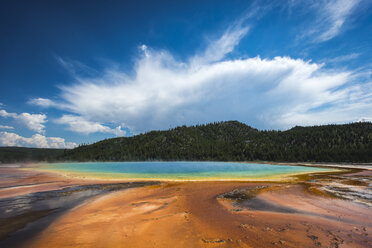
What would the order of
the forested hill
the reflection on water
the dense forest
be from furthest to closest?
1. the dense forest
2. the forested hill
3. the reflection on water

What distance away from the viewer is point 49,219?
26.9 feet

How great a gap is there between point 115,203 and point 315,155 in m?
98.6

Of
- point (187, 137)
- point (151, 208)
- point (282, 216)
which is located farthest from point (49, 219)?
point (187, 137)

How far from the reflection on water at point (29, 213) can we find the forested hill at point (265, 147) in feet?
313

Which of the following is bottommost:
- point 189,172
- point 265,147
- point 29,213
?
point 189,172

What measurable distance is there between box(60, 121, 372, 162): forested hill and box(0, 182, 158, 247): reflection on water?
95.5m

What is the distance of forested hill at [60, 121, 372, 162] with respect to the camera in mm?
83062

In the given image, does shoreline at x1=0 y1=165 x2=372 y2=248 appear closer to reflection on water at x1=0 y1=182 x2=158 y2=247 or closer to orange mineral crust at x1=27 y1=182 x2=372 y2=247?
orange mineral crust at x1=27 y1=182 x2=372 y2=247

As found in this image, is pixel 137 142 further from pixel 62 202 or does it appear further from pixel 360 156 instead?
pixel 62 202

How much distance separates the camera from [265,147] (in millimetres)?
113250

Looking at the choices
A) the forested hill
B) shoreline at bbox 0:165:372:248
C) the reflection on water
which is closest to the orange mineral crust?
shoreline at bbox 0:165:372:248

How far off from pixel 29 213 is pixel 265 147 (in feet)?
394

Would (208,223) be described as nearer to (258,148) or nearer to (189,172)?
(189,172)

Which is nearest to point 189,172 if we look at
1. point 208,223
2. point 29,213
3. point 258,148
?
point 208,223
